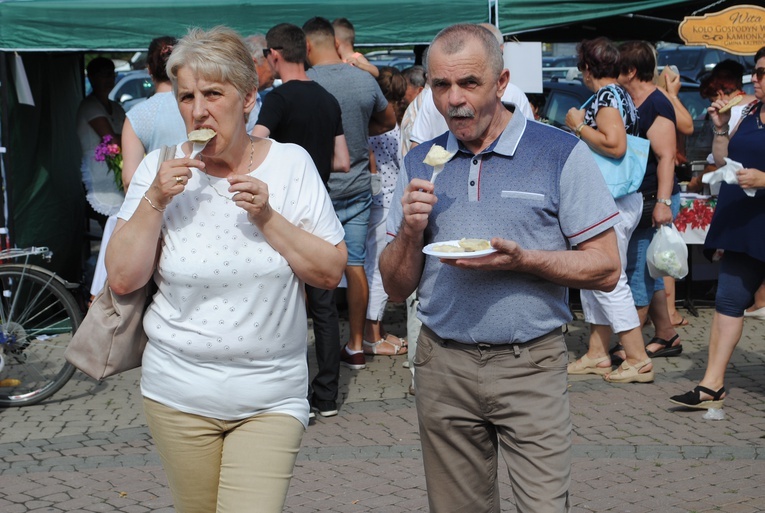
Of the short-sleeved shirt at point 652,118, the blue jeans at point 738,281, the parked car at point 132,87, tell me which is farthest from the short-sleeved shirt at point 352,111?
the parked car at point 132,87

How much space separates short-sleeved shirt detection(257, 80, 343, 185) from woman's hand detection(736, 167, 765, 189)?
95.1 inches

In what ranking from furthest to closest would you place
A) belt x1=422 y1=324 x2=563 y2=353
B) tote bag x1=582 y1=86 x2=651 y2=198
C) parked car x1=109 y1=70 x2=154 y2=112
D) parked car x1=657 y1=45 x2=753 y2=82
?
parked car x1=109 y1=70 x2=154 y2=112 < parked car x1=657 y1=45 x2=753 y2=82 < tote bag x1=582 y1=86 x2=651 y2=198 < belt x1=422 y1=324 x2=563 y2=353

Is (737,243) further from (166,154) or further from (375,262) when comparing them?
(166,154)

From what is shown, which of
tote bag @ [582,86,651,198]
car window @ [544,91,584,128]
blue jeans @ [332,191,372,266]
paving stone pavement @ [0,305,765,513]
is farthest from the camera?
car window @ [544,91,584,128]

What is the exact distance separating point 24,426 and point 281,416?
3.79 m

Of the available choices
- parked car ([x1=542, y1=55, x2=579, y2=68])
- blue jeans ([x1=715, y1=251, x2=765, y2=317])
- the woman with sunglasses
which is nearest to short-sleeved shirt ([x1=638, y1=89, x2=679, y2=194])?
the woman with sunglasses

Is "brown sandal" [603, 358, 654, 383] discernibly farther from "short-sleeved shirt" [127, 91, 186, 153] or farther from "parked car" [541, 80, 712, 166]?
"parked car" [541, 80, 712, 166]

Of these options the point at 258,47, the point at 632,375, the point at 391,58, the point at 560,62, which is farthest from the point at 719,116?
the point at 391,58

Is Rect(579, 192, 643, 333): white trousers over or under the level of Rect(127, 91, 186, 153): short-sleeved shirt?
under

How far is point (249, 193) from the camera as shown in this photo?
2.86 m

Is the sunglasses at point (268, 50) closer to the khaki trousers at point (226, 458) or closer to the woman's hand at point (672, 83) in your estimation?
the khaki trousers at point (226, 458)

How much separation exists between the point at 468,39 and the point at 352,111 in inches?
157

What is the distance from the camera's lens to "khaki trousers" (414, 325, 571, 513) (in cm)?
320

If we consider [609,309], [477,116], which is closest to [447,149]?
[477,116]
